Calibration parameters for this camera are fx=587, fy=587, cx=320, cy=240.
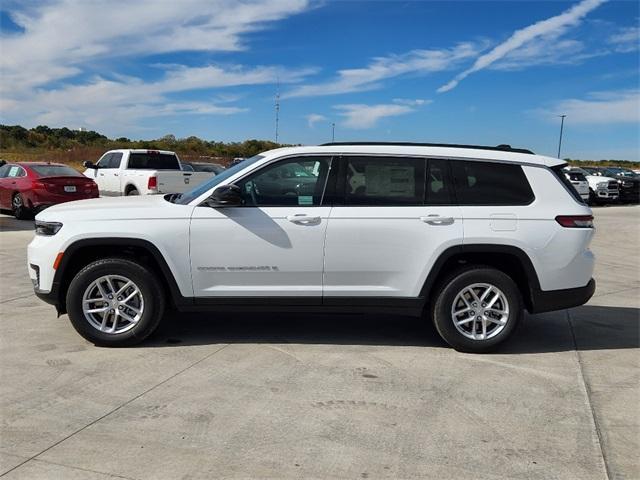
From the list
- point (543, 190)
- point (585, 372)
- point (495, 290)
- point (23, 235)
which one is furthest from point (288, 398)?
point (23, 235)

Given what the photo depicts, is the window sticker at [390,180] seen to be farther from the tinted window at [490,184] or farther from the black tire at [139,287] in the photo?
the black tire at [139,287]

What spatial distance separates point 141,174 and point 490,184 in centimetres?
1181

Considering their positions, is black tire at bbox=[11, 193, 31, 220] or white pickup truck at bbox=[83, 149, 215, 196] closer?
black tire at bbox=[11, 193, 31, 220]

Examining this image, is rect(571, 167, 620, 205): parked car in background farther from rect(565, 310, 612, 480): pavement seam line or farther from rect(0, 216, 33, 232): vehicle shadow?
rect(565, 310, 612, 480): pavement seam line

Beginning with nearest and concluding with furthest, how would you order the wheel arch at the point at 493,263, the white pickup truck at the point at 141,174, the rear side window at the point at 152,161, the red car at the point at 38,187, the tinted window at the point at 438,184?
the wheel arch at the point at 493,263, the tinted window at the point at 438,184, the red car at the point at 38,187, the white pickup truck at the point at 141,174, the rear side window at the point at 152,161

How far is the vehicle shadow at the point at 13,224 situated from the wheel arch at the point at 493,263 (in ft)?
34.5

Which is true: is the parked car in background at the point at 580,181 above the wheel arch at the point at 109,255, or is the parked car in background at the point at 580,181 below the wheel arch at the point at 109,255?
above

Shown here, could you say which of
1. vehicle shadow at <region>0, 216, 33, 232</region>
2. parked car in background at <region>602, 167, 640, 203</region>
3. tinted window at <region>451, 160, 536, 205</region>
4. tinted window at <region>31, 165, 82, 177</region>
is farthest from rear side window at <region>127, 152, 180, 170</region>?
parked car in background at <region>602, 167, 640, 203</region>

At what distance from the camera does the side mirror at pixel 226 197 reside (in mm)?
4922

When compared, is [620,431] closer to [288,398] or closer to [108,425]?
[288,398]

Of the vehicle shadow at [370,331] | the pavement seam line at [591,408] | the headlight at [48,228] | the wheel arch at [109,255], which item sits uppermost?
the headlight at [48,228]

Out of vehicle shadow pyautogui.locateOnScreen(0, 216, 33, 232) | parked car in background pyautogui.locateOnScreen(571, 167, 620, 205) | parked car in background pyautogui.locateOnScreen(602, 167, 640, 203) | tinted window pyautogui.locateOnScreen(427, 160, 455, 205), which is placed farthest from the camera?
parked car in background pyautogui.locateOnScreen(602, 167, 640, 203)

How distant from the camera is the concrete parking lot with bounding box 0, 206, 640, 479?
Result: 3271 millimetres

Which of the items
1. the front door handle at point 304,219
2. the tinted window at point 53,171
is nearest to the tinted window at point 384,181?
the front door handle at point 304,219
